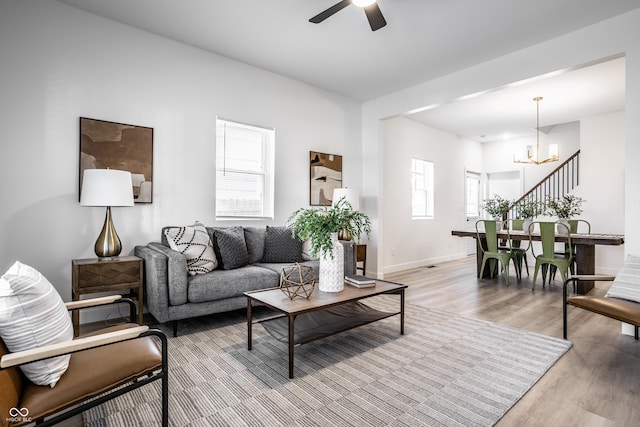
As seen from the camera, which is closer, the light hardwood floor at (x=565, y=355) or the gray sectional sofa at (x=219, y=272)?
the light hardwood floor at (x=565, y=355)

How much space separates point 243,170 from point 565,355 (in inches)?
148

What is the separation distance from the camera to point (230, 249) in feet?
11.3

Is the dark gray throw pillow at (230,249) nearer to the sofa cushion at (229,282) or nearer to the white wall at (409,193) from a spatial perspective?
the sofa cushion at (229,282)

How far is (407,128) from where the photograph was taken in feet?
21.2

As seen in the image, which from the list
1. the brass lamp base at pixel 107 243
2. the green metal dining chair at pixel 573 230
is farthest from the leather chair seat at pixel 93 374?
the green metal dining chair at pixel 573 230

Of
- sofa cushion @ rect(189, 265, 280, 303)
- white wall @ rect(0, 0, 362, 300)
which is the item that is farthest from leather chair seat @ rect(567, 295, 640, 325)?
white wall @ rect(0, 0, 362, 300)

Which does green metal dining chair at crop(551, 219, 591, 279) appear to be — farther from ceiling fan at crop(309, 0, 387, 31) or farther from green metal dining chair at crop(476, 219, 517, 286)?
ceiling fan at crop(309, 0, 387, 31)

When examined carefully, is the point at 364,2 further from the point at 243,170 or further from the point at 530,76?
the point at 243,170

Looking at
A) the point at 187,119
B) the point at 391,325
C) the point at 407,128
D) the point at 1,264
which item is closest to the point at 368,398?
the point at 391,325

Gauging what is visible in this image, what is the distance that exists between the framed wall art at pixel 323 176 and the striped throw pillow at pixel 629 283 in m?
3.42

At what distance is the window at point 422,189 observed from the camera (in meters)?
6.81

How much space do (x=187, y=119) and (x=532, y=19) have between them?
12.1ft

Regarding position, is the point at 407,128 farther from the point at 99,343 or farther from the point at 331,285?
the point at 99,343

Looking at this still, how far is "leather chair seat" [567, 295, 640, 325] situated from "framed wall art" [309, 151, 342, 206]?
325 cm
